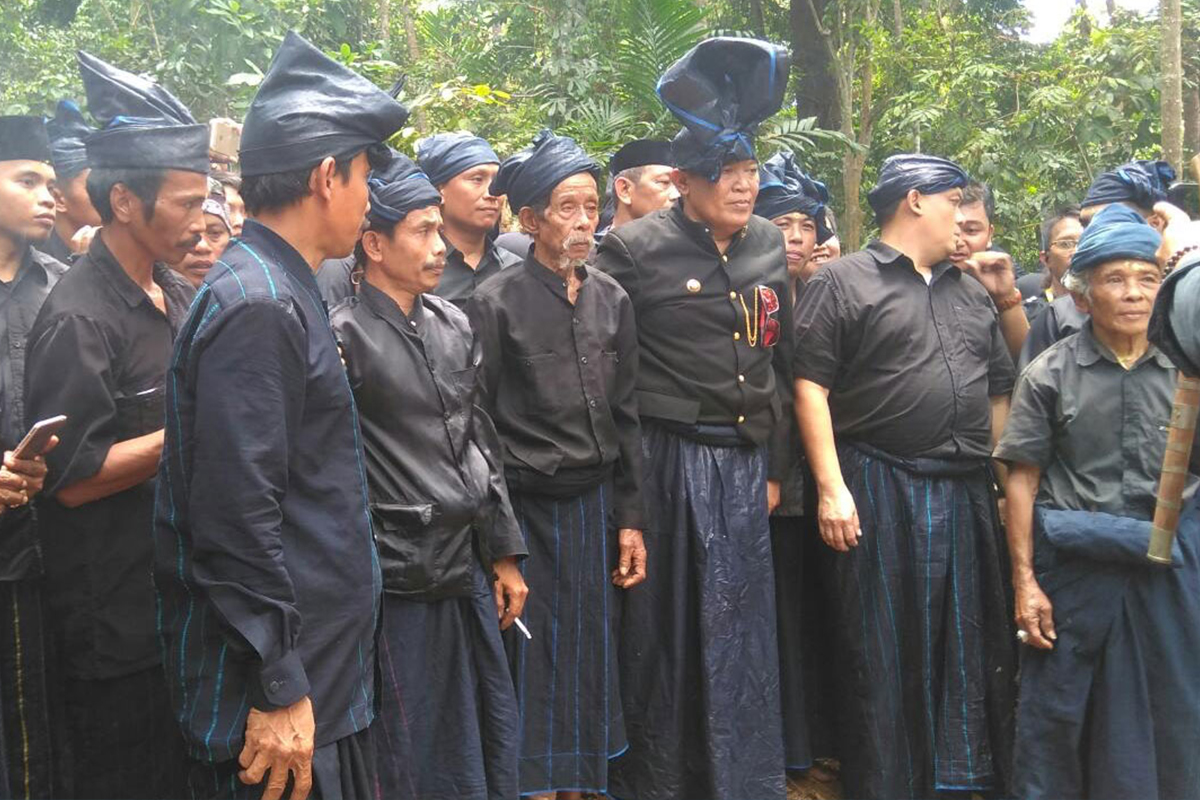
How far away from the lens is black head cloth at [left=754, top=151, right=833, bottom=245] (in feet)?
17.9

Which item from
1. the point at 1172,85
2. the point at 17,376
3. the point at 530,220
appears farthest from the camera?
the point at 1172,85

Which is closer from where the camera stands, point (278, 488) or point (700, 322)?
point (278, 488)

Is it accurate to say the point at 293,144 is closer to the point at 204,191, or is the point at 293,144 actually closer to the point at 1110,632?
the point at 204,191

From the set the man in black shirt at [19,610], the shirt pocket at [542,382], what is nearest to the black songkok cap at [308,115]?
the man in black shirt at [19,610]

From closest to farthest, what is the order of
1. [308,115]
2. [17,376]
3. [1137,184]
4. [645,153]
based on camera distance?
1. [308,115]
2. [17,376]
3. [1137,184]
4. [645,153]

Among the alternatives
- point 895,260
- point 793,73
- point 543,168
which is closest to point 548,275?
point 543,168

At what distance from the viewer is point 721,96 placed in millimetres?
4391

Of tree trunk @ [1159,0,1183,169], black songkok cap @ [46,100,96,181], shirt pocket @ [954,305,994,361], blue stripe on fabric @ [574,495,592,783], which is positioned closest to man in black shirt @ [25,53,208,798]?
blue stripe on fabric @ [574,495,592,783]

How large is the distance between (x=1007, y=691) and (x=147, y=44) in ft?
30.7

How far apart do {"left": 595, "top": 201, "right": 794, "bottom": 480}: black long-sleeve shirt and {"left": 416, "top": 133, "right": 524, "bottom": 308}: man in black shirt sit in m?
0.61

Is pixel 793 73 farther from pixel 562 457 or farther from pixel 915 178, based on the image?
pixel 562 457

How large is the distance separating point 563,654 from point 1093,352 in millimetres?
2206

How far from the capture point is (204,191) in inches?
134

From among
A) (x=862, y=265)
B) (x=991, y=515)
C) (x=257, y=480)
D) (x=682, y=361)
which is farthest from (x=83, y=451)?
(x=991, y=515)
